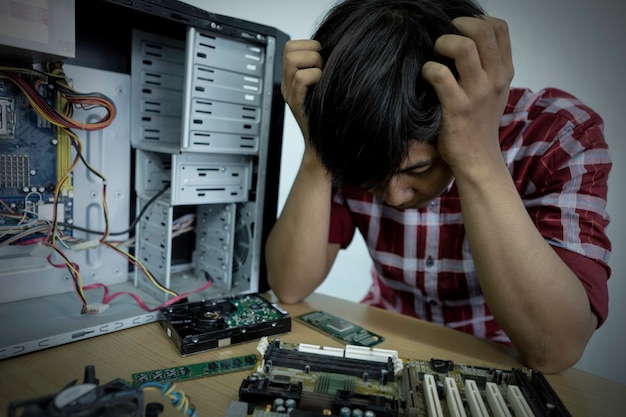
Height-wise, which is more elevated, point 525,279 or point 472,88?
point 472,88

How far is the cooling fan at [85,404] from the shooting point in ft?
1.48

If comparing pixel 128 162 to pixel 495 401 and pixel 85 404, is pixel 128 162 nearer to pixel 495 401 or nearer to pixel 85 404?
pixel 85 404

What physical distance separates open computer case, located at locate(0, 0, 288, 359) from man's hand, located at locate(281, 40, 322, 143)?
0.17 m

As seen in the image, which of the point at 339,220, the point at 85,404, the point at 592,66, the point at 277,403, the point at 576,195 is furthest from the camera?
the point at 592,66

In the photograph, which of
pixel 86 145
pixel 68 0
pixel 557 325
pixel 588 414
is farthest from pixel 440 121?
pixel 86 145

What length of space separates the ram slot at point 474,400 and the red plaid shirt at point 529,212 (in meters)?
0.33

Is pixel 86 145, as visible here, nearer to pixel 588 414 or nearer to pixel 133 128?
pixel 133 128

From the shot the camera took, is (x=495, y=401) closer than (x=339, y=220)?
Yes

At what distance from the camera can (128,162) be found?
1033mm

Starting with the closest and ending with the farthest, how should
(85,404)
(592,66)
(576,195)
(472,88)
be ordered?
(85,404)
(472,88)
(576,195)
(592,66)

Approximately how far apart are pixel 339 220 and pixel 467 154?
0.47 meters

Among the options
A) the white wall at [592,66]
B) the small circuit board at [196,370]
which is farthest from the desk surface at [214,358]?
the white wall at [592,66]

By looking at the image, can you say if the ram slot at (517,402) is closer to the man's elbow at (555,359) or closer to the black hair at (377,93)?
the man's elbow at (555,359)

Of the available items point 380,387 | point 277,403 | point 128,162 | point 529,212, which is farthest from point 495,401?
point 128,162
